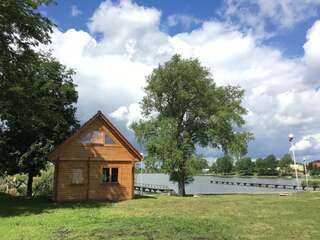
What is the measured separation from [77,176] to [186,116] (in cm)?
1601

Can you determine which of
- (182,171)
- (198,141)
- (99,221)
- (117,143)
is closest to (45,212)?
(99,221)

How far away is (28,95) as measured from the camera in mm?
26938

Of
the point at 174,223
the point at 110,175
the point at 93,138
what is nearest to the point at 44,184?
the point at 110,175

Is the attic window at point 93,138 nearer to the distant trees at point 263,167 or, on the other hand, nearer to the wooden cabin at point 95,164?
the wooden cabin at point 95,164

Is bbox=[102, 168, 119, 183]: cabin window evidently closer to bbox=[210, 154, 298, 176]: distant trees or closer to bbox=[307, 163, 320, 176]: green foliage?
bbox=[307, 163, 320, 176]: green foliage

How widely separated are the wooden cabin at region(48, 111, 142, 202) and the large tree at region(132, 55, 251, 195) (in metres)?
8.44

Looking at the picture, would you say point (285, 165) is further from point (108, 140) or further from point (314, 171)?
point (108, 140)

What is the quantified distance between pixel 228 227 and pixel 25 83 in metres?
17.2

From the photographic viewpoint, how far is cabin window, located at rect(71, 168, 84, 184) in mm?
31188

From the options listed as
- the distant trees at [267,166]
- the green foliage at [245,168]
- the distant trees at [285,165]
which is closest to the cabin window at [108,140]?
the distant trees at [285,165]

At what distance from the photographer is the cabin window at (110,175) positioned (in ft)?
107

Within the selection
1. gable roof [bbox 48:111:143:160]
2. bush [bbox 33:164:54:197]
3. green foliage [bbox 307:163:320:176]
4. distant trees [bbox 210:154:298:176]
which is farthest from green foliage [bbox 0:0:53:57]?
distant trees [bbox 210:154:298:176]

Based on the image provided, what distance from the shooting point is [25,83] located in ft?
88.9

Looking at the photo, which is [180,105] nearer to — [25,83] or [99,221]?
[25,83]
